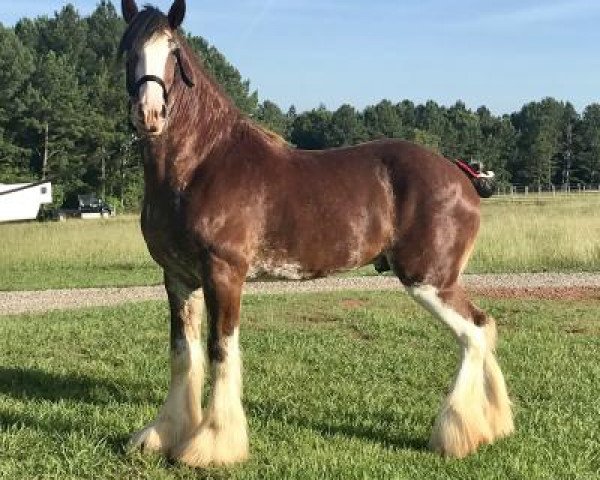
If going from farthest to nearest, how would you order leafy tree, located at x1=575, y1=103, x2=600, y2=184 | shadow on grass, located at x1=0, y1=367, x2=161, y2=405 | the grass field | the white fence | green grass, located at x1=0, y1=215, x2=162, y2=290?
leafy tree, located at x1=575, y1=103, x2=600, y2=184, the white fence, the grass field, green grass, located at x1=0, y1=215, x2=162, y2=290, shadow on grass, located at x1=0, y1=367, x2=161, y2=405

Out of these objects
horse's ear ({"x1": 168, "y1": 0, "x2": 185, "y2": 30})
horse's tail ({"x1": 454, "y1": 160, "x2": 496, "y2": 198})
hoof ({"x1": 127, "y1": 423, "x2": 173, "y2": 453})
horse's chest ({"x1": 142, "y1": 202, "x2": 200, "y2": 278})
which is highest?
horse's ear ({"x1": 168, "y1": 0, "x2": 185, "y2": 30})

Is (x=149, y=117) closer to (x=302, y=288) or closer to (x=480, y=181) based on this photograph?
(x=480, y=181)

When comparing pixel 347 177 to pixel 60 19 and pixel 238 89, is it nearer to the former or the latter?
pixel 238 89

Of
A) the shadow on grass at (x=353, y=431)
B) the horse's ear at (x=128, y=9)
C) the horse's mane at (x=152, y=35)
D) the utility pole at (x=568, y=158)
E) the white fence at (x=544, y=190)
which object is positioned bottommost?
the shadow on grass at (x=353, y=431)

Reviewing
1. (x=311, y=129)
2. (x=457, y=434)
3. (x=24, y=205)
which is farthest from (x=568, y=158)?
(x=457, y=434)

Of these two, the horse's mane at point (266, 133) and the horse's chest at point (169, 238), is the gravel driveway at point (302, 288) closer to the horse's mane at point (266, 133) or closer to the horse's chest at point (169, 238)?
the horse's chest at point (169, 238)

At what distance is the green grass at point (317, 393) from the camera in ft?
14.3

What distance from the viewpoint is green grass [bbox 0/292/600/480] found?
14.3 ft

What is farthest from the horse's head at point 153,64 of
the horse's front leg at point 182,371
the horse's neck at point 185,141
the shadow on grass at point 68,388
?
the shadow on grass at point 68,388

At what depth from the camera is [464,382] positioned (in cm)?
462

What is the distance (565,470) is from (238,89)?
65.0m

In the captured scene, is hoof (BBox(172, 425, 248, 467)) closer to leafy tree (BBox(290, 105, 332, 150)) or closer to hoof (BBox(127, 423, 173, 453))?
hoof (BBox(127, 423, 173, 453))

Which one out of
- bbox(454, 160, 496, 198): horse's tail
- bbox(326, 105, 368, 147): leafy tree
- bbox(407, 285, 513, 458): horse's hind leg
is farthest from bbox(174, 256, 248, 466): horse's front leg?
bbox(326, 105, 368, 147): leafy tree

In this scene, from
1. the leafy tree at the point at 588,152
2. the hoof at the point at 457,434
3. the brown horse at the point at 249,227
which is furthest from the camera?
the leafy tree at the point at 588,152
